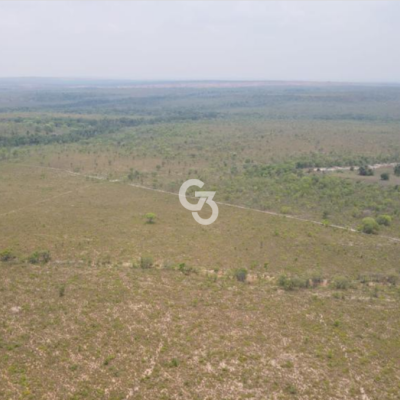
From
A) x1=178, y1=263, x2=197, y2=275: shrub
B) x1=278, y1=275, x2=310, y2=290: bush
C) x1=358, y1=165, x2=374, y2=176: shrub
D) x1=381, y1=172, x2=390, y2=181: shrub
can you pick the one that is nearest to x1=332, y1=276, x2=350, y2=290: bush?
x1=278, y1=275, x2=310, y2=290: bush

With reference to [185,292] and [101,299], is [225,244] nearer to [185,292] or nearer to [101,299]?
[185,292]

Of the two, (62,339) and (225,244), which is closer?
(62,339)

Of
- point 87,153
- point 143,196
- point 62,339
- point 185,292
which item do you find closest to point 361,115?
point 87,153

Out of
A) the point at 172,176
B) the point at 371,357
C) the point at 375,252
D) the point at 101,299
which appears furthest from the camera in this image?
the point at 172,176

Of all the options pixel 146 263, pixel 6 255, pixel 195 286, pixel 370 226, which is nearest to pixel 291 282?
pixel 195 286

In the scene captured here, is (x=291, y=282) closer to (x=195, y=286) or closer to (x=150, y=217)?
(x=195, y=286)

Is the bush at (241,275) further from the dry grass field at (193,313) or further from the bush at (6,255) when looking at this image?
the bush at (6,255)
